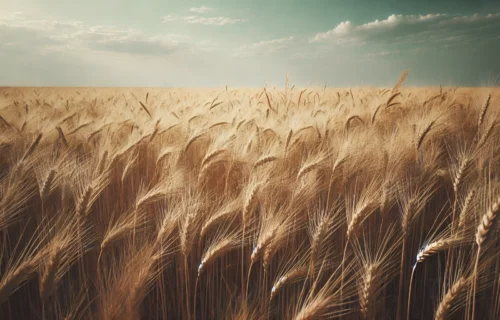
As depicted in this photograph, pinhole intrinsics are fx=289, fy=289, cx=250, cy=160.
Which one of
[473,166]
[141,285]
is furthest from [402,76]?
[141,285]

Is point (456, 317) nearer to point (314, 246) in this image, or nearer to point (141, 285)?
point (314, 246)

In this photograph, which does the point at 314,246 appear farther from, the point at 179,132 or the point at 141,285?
the point at 179,132

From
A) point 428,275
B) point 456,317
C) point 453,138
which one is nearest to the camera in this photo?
point 456,317

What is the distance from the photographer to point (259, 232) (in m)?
1.42

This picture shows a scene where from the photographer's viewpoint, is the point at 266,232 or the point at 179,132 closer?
the point at 266,232

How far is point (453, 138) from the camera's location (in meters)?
2.59

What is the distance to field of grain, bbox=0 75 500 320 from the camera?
1127mm

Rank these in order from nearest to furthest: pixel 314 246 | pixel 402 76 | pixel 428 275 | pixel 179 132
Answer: pixel 314 246
pixel 428 275
pixel 179 132
pixel 402 76

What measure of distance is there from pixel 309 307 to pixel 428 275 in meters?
1.00

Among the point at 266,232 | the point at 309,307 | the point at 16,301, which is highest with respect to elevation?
the point at 266,232

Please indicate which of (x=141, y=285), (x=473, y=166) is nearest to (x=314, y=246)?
(x=141, y=285)

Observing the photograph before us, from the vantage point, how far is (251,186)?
144cm

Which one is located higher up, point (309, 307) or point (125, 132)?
point (125, 132)

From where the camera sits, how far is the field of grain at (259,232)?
1127mm
